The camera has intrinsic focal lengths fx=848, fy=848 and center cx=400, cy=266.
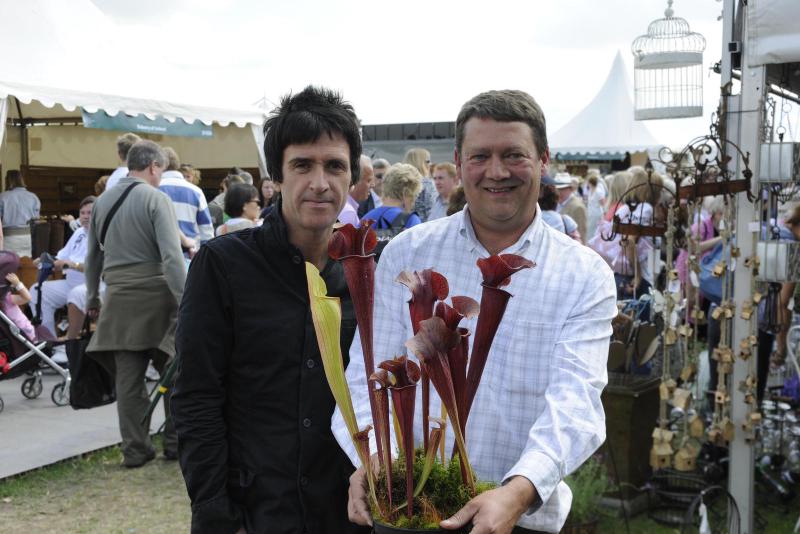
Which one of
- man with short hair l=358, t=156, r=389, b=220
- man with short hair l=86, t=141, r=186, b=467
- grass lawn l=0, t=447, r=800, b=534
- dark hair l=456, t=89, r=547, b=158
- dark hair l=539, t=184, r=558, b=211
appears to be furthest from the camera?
man with short hair l=358, t=156, r=389, b=220

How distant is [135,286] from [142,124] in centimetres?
420

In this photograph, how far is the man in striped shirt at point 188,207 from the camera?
7.11m

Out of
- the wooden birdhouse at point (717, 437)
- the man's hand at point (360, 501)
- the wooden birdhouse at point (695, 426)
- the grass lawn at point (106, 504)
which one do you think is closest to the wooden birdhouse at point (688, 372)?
the wooden birdhouse at point (695, 426)

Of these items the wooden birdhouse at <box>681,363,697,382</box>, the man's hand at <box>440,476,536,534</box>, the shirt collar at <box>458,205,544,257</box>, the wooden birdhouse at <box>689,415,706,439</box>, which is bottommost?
the wooden birdhouse at <box>689,415,706,439</box>

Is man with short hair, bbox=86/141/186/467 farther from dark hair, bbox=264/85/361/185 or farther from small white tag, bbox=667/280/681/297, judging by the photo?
dark hair, bbox=264/85/361/185

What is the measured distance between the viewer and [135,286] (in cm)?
526

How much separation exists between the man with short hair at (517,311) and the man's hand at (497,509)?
0.31 ft

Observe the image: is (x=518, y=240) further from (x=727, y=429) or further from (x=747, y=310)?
(x=727, y=429)

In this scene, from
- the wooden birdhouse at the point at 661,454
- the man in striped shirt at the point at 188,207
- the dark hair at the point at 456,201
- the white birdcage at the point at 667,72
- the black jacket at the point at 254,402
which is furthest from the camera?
the man in striped shirt at the point at 188,207

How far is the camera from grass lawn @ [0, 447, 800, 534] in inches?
177

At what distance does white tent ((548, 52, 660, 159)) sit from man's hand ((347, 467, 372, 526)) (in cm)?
1736

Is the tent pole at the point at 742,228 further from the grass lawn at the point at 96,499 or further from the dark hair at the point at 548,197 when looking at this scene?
the grass lawn at the point at 96,499

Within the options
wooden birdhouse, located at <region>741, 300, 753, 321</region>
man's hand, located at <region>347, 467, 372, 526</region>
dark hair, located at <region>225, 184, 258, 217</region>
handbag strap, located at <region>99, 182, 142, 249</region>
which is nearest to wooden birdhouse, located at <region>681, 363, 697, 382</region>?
wooden birdhouse, located at <region>741, 300, 753, 321</region>

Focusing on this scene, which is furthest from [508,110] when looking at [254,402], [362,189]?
[362,189]
